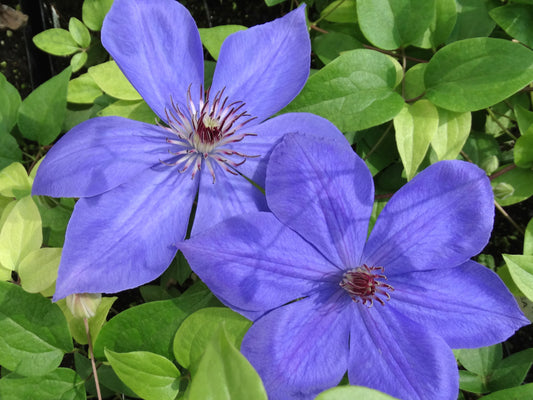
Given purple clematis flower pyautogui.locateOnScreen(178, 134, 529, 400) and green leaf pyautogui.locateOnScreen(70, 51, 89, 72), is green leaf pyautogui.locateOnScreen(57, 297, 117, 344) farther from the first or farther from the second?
green leaf pyautogui.locateOnScreen(70, 51, 89, 72)

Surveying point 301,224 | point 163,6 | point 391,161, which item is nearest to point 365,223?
point 301,224

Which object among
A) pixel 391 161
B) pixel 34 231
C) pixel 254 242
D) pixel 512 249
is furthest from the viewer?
pixel 512 249

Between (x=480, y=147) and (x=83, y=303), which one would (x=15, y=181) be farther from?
(x=480, y=147)

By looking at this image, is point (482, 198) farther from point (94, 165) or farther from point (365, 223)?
point (94, 165)

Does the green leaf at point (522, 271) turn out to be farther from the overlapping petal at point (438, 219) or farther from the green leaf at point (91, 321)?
the green leaf at point (91, 321)

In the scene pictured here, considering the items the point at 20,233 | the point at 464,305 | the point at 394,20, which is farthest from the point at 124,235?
the point at 394,20

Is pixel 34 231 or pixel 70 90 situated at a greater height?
pixel 70 90

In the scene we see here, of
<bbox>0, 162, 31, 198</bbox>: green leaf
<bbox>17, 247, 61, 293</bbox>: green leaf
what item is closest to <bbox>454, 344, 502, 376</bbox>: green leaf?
<bbox>17, 247, 61, 293</bbox>: green leaf
